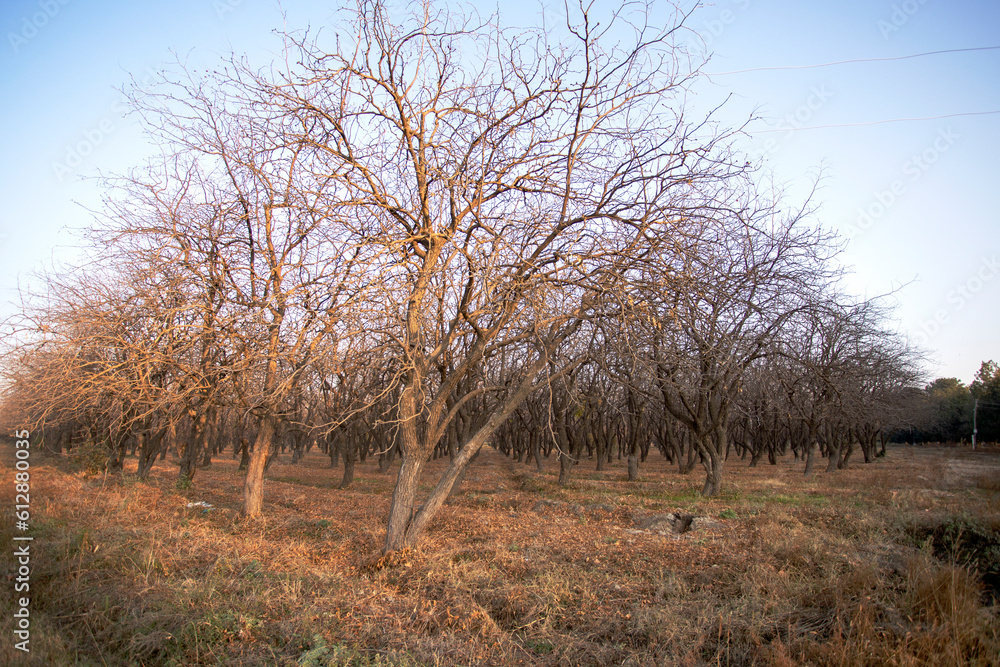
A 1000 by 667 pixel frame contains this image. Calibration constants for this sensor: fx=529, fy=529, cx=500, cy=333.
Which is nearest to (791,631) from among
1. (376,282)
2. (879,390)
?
(376,282)

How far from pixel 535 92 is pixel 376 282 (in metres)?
3.18

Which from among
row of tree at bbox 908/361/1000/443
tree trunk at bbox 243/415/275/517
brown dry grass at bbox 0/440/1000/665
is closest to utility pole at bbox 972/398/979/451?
row of tree at bbox 908/361/1000/443

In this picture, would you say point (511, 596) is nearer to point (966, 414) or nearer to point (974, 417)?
point (974, 417)

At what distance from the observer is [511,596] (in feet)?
16.2

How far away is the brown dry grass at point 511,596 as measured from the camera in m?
3.82

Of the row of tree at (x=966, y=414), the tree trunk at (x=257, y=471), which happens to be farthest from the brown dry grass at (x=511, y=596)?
the row of tree at (x=966, y=414)

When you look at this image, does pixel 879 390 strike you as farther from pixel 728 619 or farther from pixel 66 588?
pixel 66 588

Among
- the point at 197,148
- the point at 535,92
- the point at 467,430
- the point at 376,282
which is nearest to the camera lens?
the point at 376,282

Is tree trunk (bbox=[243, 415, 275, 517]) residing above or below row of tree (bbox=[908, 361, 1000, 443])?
below

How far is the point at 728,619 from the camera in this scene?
13.7 ft

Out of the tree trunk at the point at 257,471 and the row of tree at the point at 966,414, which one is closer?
the tree trunk at the point at 257,471

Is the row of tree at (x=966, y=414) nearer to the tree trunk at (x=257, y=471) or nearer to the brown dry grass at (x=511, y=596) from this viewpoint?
the brown dry grass at (x=511, y=596)

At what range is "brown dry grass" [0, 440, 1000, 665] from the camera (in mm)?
3824

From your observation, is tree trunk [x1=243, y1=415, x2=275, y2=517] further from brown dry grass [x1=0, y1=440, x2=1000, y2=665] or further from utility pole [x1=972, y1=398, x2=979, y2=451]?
utility pole [x1=972, y1=398, x2=979, y2=451]
